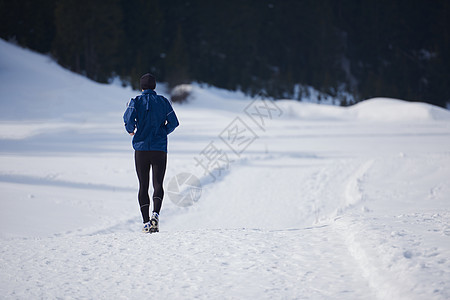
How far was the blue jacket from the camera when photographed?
14.2 ft

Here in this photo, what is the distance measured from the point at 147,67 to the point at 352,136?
19.5 m

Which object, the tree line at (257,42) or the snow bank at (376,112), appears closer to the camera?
the snow bank at (376,112)

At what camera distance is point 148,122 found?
14.2 ft

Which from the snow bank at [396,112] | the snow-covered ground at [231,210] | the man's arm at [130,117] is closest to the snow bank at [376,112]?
the snow bank at [396,112]

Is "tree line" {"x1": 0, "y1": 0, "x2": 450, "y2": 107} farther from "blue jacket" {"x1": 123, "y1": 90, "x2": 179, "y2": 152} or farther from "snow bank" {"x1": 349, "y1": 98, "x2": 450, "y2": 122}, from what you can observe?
"blue jacket" {"x1": 123, "y1": 90, "x2": 179, "y2": 152}

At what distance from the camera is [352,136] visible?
14.5m

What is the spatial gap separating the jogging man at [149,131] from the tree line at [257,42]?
21270mm

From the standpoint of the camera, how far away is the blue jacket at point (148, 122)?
14.2 ft

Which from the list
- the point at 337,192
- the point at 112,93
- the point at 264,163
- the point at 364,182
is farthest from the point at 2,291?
the point at 112,93

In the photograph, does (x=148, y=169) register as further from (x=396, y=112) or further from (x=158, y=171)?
(x=396, y=112)

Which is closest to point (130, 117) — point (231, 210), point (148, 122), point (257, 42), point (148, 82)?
point (148, 122)

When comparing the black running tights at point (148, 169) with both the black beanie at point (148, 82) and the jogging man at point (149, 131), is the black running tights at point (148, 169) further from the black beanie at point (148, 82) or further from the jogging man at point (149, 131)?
the black beanie at point (148, 82)

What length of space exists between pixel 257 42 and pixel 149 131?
33524mm

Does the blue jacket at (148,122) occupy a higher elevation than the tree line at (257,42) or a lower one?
lower
